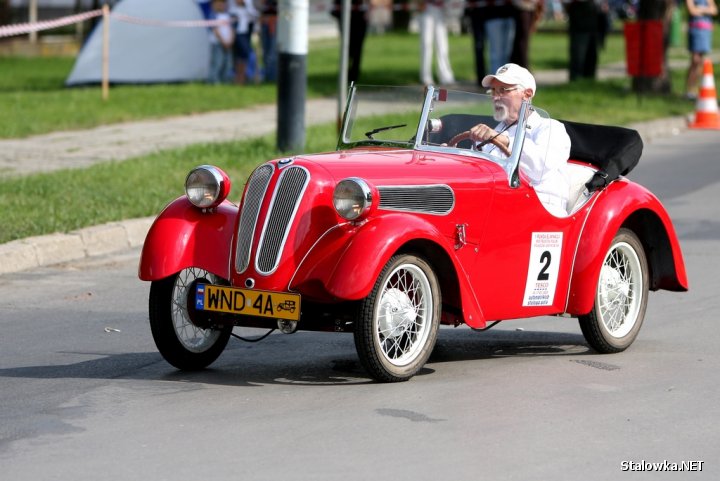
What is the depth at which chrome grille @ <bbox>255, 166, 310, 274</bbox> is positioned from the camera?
686 cm

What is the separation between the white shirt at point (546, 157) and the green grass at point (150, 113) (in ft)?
14.9

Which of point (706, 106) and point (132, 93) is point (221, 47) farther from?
point (706, 106)

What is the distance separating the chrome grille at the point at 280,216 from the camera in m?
6.86

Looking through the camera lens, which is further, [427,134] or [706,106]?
[706,106]

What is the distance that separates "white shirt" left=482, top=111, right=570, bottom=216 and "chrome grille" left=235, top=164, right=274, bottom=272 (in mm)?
1323

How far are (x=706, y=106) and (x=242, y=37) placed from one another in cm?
770

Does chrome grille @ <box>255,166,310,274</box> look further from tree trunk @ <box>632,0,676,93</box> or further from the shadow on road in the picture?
tree trunk @ <box>632,0,676,93</box>

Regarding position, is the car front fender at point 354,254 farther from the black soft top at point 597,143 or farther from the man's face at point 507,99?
the man's face at point 507,99

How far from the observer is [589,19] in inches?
1041

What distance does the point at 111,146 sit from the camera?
1648cm

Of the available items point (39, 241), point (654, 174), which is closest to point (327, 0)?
point (654, 174)

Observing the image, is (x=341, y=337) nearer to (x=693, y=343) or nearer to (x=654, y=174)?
(x=693, y=343)

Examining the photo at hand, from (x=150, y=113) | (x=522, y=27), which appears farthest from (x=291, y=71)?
(x=522, y=27)

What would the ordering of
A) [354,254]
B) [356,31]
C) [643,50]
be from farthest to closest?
[356,31] → [643,50] → [354,254]
